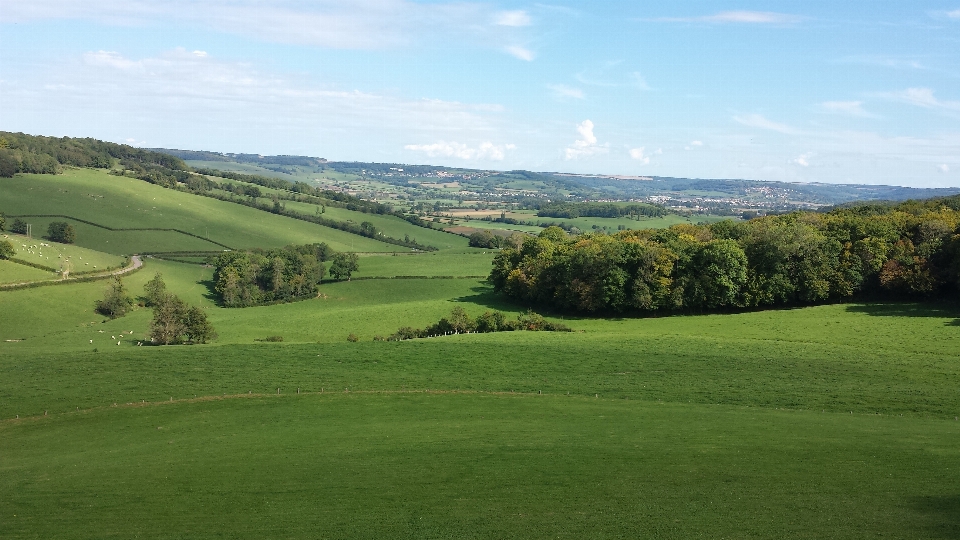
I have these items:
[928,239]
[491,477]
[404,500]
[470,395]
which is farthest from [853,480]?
[928,239]

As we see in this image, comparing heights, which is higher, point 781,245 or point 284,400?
point 781,245

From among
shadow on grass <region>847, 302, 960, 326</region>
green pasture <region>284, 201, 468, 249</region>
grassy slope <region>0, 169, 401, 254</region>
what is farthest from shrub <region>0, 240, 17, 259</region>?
shadow on grass <region>847, 302, 960, 326</region>

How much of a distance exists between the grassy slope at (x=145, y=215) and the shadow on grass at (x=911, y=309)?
101m

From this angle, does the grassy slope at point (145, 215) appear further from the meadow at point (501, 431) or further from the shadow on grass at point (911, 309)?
the shadow on grass at point (911, 309)

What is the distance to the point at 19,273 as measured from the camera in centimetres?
8588

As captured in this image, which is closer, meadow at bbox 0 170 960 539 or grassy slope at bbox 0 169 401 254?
meadow at bbox 0 170 960 539

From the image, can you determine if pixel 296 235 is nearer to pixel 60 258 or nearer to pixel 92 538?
pixel 60 258

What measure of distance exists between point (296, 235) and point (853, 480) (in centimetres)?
13861

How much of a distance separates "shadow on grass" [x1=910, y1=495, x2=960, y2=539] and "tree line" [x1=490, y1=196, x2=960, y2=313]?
48507mm

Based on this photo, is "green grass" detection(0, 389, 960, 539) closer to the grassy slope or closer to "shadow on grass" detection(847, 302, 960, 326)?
"shadow on grass" detection(847, 302, 960, 326)

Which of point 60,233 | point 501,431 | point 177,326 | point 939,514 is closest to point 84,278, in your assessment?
point 177,326

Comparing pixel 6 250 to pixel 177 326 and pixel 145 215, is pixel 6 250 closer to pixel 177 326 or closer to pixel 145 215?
pixel 177 326

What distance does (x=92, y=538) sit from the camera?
25625 millimetres

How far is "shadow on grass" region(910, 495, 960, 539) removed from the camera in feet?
81.1
